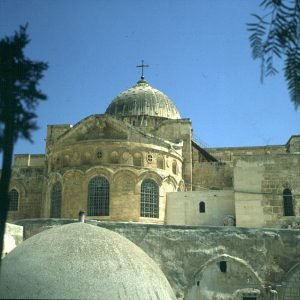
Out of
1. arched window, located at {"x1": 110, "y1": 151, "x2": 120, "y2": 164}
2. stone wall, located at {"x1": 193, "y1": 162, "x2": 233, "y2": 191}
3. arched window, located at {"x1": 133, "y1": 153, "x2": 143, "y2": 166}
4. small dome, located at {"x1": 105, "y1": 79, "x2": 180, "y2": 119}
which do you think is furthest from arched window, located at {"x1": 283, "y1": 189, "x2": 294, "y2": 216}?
small dome, located at {"x1": 105, "y1": 79, "x2": 180, "y2": 119}

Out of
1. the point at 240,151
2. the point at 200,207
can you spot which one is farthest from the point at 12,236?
the point at 240,151

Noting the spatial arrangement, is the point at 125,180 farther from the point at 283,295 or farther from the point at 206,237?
the point at 283,295

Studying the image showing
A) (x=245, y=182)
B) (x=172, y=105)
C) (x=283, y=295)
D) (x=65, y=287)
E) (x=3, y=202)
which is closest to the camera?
(x=3, y=202)

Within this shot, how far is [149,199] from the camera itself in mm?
27438

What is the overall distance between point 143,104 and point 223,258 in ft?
54.3

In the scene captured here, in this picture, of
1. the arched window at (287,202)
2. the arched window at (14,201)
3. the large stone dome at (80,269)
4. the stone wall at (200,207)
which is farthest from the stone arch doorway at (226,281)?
the arched window at (14,201)

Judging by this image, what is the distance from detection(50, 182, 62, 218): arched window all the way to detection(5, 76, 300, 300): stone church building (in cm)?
5

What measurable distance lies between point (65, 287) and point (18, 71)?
797cm

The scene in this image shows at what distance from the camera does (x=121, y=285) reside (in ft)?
43.1

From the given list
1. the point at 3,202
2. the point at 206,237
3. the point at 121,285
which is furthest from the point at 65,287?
the point at 206,237

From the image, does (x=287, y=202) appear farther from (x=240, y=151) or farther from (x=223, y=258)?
(x=240, y=151)

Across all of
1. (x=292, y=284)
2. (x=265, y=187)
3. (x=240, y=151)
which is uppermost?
(x=240, y=151)

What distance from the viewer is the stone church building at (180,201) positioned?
2114 cm

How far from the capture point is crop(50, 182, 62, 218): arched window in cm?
2790
